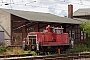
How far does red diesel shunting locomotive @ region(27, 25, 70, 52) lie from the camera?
26.0m

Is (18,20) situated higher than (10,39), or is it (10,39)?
(18,20)

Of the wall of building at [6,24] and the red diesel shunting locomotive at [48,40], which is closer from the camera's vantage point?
the red diesel shunting locomotive at [48,40]

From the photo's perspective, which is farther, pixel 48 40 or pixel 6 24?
pixel 6 24

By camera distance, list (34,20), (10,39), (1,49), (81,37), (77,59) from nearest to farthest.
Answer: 1. (77,59)
2. (1,49)
3. (34,20)
4. (10,39)
5. (81,37)

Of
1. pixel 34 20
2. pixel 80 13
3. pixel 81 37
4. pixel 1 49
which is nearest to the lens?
pixel 1 49

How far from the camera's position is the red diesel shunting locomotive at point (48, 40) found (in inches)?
1023

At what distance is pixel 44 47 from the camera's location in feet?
85.6

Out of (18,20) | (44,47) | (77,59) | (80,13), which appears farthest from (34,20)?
(80,13)

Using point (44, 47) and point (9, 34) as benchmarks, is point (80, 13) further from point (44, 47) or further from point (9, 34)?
point (44, 47)

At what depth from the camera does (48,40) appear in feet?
87.7

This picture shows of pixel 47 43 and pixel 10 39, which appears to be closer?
pixel 47 43

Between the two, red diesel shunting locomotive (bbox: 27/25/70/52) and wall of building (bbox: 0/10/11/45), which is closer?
red diesel shunting locomotive (bbox: 27/25/70/52)

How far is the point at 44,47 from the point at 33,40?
4.89 feet

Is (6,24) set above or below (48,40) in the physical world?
above
